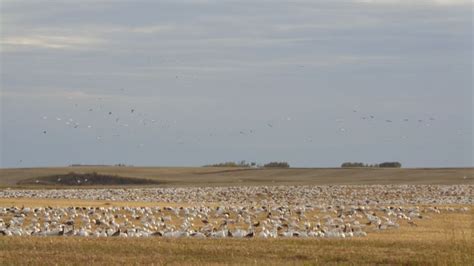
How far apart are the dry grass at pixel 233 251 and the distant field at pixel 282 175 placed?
40292mm

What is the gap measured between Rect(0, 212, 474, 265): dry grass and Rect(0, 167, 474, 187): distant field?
40.3 meters

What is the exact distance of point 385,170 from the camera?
71812 millimetres

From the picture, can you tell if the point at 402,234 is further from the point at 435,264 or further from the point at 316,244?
the point at 435,264

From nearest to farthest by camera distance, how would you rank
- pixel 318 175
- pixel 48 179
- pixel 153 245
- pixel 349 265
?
pixel 349 265 < pixel 153 245 < pixel 48 179 < pixel 318 175

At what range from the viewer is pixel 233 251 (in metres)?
16.9

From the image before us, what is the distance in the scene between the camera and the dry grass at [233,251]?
16.2 meters

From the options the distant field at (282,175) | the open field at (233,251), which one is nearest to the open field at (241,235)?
the open field at (233,251)

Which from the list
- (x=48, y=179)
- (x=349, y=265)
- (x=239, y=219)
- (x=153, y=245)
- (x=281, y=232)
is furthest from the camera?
(x=48, y=179)

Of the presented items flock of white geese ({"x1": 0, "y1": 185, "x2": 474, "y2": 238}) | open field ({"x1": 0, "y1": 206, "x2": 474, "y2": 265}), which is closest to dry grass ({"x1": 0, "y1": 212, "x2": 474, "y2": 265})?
open field ({"x1": 0, "y1": 206, "x2": 474, "y2": 265})

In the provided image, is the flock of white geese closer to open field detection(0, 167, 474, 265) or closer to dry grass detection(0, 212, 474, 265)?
Answer: open field detection(0, 167, 474, 265)

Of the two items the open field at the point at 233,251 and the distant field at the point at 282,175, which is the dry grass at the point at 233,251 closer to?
the open field at the point at 233,251

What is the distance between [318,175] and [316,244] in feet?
171

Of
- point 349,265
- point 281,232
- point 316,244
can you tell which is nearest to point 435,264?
point 349,265

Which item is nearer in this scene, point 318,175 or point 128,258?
point 128,258
